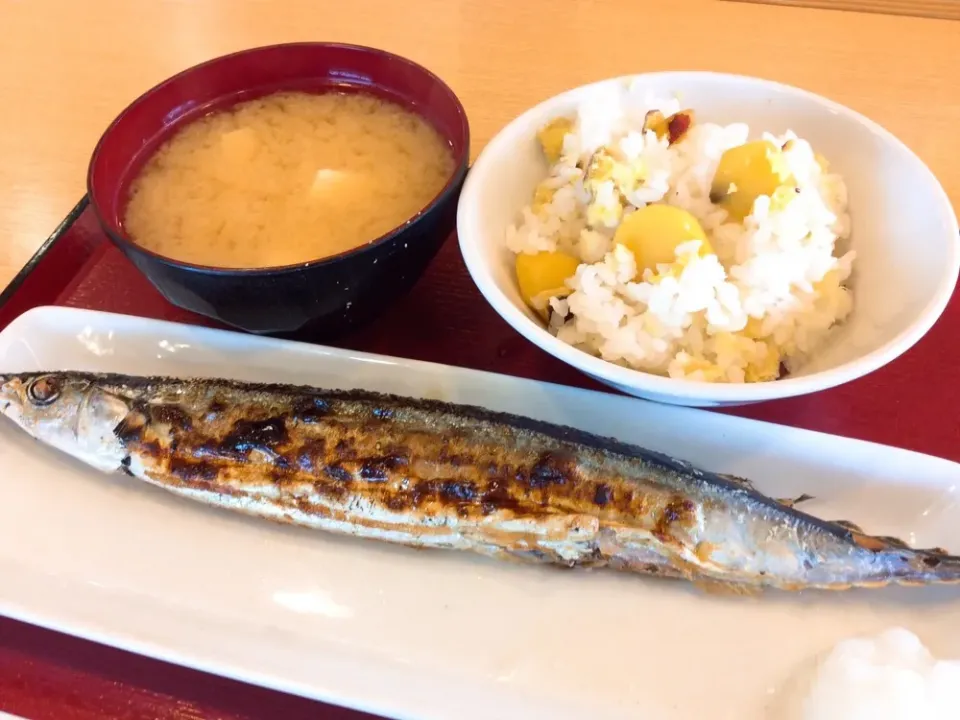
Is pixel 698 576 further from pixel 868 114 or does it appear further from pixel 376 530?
pixel 868 114

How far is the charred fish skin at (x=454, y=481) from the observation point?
36.9 inches

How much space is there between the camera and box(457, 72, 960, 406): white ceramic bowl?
0.94 m

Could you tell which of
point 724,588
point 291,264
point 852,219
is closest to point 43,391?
point 291,264

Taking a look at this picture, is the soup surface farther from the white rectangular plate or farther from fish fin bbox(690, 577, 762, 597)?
fish fin bbox(690, 577, 762, 597)

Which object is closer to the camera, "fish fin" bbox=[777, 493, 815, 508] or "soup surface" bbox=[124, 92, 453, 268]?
"fish fin" bbox=[777, 493, 815, 508]

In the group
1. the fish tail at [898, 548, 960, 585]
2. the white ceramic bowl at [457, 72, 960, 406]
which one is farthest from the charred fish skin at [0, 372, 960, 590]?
the white ceramic bowl at [457, 72, 960, 406]

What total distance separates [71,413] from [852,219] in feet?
4.01

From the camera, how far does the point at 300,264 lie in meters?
1.00

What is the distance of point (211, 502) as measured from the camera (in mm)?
1039

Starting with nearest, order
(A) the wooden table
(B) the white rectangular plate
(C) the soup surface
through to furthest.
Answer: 1. (B) the white rectangular plate
2. (C) the soup surface
3. (A) the wooden table

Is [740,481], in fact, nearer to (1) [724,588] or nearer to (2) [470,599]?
(1) [724,588]

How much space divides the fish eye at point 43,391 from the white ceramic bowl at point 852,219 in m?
0.63

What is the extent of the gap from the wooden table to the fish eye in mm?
500

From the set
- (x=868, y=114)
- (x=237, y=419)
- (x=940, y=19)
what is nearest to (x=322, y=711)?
(x=237, y=419)
